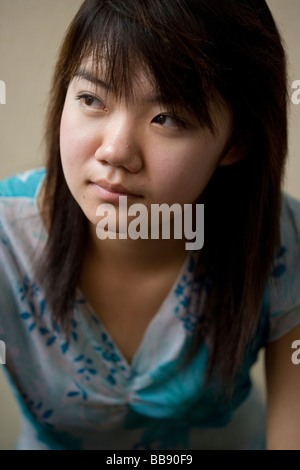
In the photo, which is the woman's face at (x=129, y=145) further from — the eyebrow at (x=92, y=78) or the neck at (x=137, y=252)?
the neck at (x=137, y=252)

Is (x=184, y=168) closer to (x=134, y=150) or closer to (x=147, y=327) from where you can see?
(x=134, y=150)

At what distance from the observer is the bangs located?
0.53 meters

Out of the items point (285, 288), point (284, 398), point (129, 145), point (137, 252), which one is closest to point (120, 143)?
point (129, 145)

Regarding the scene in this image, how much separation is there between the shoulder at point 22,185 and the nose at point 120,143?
200mm

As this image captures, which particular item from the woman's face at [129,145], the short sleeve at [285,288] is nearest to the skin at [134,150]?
the woman's face at [129,145]

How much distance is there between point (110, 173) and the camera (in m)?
0.57

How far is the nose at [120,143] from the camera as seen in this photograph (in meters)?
0.55

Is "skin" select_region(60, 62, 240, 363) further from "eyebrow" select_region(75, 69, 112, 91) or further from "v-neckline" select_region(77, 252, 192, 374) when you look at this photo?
"v-neckline" select_region(77, 252, 192, 374)

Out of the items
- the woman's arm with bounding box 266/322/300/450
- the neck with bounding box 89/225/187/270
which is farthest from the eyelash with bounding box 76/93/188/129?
the woman's arm with bounding box 266/322/300/450

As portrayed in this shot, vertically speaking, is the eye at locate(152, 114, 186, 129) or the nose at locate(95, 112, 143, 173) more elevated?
the eye at locate(152, 114, 186, 129)

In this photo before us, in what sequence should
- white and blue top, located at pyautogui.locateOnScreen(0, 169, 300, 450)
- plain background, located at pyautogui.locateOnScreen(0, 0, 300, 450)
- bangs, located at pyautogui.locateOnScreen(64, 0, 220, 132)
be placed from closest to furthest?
1. bangs, located at pyautogui.locateOnScreen(64, 0, 220, 132)
2. white and blue top, located at pyautogui.locateOnScreen(0, 169, 300, 450)
3. plain background, located at pyautogui.locateOnScreen(0, 0, 300, 450)

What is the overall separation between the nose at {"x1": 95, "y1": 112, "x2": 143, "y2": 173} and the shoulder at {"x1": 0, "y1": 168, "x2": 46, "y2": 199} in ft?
0.65

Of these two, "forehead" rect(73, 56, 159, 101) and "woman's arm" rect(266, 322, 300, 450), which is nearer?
"forehead" rect(73, 56, 159, 101)
